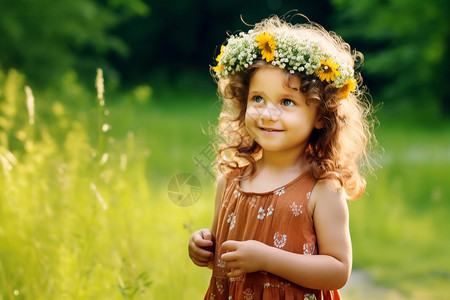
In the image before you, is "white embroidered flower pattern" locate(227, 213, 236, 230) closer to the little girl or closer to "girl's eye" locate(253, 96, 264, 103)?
the little girl

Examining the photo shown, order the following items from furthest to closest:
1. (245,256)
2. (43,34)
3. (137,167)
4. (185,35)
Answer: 1. (185,35)
2. (43,34)
3. (137,167)
4. (245,256)

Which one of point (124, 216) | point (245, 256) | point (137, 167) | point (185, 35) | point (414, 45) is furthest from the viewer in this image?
point (185, 35)

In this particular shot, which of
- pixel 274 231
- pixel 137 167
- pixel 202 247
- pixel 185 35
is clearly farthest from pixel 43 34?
pixel 185 35

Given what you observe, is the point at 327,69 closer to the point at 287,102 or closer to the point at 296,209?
the point at 287,102

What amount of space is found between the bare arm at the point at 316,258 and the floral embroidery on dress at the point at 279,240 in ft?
0.17

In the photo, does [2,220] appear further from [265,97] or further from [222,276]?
[265,97]

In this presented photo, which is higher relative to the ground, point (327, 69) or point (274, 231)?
point (327, 69)

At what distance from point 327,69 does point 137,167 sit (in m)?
2.25

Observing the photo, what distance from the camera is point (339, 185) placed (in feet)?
6.09

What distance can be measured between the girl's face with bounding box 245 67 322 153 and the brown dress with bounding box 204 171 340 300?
0.14 metres

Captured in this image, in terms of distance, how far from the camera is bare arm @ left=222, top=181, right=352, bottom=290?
1.75 meters

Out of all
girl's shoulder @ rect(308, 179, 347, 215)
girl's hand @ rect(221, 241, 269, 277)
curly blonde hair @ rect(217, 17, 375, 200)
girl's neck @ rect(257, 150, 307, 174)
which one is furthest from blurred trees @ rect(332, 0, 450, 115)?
girl's hand @ rect(221, 241, 269, 277)

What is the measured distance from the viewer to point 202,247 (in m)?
2.02

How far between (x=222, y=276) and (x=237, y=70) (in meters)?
0.69
